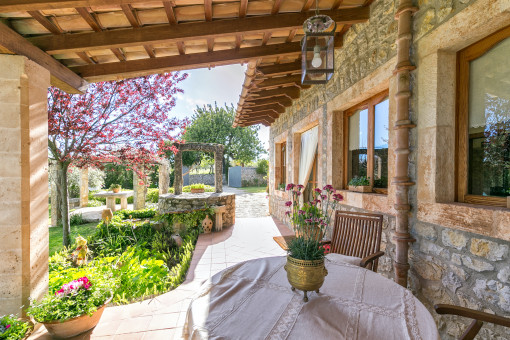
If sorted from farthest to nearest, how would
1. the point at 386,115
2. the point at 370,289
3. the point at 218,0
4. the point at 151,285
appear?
the point at 151,285 → the point at 386,115 → the point at 218,0 → the point at 370,289

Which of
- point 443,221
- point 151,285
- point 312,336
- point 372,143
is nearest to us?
point 312,336

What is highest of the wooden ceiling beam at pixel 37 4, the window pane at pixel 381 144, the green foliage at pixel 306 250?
the wooden ceiling beam at pixel 37 4

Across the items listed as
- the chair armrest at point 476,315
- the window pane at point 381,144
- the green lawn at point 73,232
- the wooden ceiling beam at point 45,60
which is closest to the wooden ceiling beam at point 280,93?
the window pane at point 381,144

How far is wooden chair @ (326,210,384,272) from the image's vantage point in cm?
210

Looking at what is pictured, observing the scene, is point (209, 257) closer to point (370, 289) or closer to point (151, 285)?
point (151, 285)

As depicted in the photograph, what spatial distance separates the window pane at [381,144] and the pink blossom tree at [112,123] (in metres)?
3.65

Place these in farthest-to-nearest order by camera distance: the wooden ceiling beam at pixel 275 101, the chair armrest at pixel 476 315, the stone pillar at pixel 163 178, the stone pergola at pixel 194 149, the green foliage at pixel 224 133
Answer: the green foliage at pixel 224 133 < the stone pillar at pixel 163 178 < the stone pergola at pixel 194 149 < the wooden ceiling beam at pixel 275 101 < the chair armrest at pixel 476 315

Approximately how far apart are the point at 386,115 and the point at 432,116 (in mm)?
707

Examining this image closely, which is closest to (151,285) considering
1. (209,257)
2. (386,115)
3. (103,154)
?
(209,257)

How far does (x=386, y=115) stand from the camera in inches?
94.3

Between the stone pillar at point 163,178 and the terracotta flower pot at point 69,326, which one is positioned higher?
the stone pillar at point 163,178

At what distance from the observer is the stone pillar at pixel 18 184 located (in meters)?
1.88

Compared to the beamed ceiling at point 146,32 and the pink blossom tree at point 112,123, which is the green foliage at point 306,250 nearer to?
the beamed ceiling at point 146,32

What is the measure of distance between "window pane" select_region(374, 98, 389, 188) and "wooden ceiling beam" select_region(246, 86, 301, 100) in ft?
7.20
